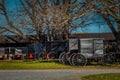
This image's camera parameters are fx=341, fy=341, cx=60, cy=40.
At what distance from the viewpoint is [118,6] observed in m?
28.5

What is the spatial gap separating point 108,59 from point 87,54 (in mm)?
1932

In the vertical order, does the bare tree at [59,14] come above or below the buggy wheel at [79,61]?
above

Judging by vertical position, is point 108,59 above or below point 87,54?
below

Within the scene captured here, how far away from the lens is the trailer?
97.4 feet

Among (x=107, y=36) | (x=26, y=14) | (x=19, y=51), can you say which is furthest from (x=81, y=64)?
(x=107, y=36)

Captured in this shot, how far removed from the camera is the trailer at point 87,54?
29.7m

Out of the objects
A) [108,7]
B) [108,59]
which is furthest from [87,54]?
[108,7]

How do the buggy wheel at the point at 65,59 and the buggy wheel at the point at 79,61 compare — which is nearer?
the buggy wheel at the point at 79,61

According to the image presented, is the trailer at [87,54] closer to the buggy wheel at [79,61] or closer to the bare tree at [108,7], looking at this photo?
the buggy wheel at [79,61]

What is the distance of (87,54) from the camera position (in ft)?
99.7

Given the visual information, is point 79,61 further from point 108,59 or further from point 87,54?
point 108,59

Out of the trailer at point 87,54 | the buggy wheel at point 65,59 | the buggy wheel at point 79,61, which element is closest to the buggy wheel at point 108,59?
the trailer at point 87,54

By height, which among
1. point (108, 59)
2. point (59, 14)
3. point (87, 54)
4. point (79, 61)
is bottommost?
point (79, 61)

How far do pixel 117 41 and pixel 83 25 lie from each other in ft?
14.4
